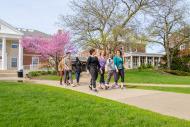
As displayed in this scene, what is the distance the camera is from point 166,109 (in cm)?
837

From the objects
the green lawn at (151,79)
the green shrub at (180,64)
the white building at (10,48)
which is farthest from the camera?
the green shrub at (180,64)

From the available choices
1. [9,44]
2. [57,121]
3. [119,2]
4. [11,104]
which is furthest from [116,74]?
[9,44]

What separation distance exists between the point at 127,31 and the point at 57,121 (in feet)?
88.6

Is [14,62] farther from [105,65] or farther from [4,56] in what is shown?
[105,65]

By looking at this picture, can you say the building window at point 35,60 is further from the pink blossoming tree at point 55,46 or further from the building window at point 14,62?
the pink blossoming tree at point 55,46

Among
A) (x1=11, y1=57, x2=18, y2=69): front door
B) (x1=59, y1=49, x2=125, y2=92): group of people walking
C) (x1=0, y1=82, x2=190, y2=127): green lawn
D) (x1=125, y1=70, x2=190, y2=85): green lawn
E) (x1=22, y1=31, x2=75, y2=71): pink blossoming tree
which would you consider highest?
(x1=22, y1=31, x2=75, y2=71): pink blossoming tree

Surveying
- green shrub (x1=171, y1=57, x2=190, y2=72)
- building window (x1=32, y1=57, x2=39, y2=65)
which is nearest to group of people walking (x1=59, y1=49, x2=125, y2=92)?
building window (x1=32, y1=57, x2=39, y2=65)

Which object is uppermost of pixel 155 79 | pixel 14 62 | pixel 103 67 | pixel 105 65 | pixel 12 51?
pixel 12 51

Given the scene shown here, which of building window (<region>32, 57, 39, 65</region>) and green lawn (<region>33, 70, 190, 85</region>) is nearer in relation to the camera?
green lawn (<region>33, 70, 190, 85</region>)

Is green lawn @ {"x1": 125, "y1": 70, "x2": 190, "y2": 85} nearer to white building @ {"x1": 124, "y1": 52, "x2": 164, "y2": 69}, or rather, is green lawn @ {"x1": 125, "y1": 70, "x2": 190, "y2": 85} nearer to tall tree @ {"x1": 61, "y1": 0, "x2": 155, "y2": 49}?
tall tree @ {"x1": 61, "y1": 0, "x2": 155, "y2": 49}

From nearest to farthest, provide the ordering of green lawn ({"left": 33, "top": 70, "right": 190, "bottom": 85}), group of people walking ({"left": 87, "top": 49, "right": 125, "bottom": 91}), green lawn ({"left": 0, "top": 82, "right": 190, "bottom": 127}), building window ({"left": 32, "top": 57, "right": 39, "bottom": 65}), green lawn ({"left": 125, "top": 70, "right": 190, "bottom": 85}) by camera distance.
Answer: green lawn ({"left": 0, "top": 82, "right": 190, "bottom": 127}) < group of people walking ({"left": 87, "top": 49, "right": 125, "bottom": 91}) < green lawn ({"left": 125, "top": 70, "right": 190, "bottom": 85}) < green lawn ({"left": 33, "top": 70, "right": 190, "bottom": 85}) < building window ({"left": 32, "top": 57, "right": 39, "bottom": 65})

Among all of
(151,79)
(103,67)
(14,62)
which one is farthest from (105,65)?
(14,62)

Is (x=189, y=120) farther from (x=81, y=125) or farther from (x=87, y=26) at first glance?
(x=87, y=26)

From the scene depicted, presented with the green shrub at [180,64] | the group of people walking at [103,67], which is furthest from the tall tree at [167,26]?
the group of people walking at [103,67]
